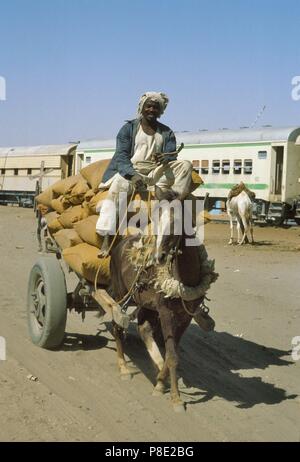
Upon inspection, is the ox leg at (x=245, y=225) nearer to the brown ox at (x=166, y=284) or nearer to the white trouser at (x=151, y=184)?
the white trouser at (x=151, y=184)

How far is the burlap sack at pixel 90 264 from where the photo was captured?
6.56 metres

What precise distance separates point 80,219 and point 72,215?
0.61 ft

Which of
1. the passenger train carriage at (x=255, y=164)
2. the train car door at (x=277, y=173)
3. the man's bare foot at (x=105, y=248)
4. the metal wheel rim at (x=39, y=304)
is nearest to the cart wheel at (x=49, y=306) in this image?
the metal wheel rim at (x=39, y=304)

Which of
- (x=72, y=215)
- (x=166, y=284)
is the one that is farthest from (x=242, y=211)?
(x=166, y=284)

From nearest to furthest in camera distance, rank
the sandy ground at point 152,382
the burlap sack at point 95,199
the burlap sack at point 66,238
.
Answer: the sandy ground at point 152,382
the burlap sack at point 95,199
the burlap sack at point 66,238

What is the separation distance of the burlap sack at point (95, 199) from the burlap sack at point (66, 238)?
393 millimetres

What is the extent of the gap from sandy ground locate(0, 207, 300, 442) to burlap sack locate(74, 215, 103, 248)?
129cm

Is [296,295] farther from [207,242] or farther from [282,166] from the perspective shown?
[282,166]

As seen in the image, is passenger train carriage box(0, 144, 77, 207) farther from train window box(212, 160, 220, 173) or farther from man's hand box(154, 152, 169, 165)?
man's hand box(154, 152, 169, 165)

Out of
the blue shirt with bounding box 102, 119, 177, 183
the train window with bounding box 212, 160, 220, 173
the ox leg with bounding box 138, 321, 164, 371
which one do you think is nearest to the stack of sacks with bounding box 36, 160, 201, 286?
the blue shirt with bounding box 102, 119, 177, 183

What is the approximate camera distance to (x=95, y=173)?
7.37 metres

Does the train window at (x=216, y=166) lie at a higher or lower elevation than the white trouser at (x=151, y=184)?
higher

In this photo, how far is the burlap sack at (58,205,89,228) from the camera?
7.36 metres
